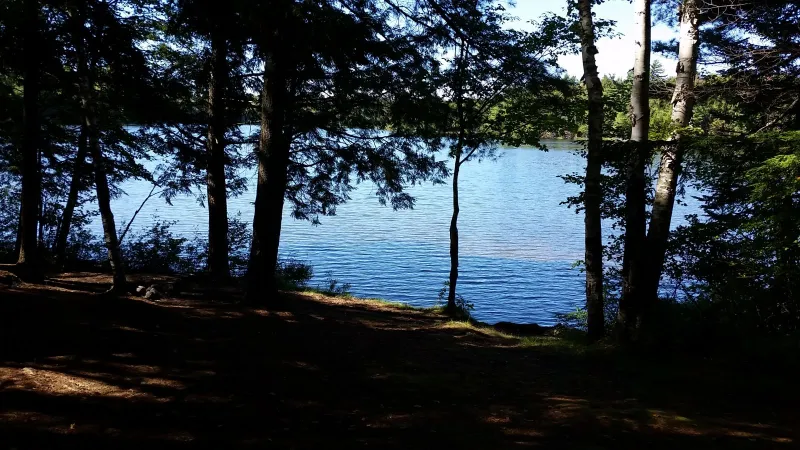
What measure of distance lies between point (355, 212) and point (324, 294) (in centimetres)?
1689

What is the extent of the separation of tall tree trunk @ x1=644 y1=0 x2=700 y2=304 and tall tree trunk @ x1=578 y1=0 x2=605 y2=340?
78 centimetres

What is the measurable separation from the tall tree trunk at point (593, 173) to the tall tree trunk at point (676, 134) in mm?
782

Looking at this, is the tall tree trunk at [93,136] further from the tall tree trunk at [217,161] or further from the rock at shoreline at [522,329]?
the rock at shoreline at [522,329]

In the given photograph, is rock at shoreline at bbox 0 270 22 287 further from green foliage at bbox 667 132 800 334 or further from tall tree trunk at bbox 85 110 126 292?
green foliage at bbox 667 132 800 334

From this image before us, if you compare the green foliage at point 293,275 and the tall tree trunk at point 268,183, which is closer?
the tall tree trunk at point 268,183

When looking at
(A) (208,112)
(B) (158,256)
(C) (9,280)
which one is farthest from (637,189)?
(B) (158,256)

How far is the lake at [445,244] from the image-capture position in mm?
16609

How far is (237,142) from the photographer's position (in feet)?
38.2

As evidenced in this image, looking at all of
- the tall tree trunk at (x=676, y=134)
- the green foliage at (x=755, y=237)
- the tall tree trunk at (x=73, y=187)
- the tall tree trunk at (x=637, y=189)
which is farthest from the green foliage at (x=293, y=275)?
the green foliage at (x=755, y=237)

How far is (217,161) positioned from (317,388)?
21.8 ft

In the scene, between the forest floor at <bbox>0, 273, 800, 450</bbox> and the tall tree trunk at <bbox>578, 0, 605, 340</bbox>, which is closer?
the forest floor at <bbox>0, 273, 800, 450</bbox>

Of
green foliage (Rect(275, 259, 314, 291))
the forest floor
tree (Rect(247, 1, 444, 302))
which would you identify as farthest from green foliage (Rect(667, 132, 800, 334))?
green foliage (Rect(275, 259, 314, 291))

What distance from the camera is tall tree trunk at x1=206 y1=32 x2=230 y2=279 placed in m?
10.1

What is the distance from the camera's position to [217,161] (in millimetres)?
10797
